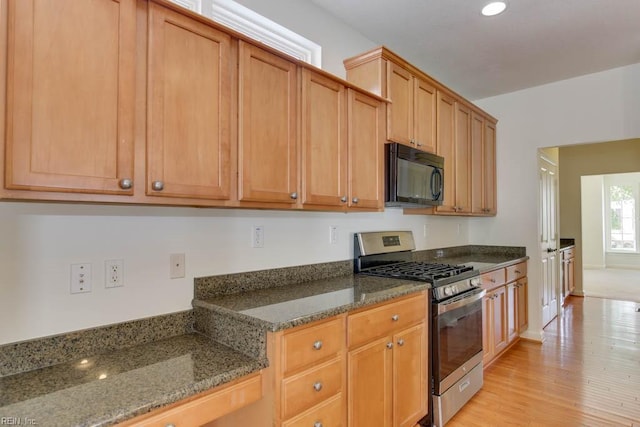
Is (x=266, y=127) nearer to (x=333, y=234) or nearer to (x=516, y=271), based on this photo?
(x=333, y=234)

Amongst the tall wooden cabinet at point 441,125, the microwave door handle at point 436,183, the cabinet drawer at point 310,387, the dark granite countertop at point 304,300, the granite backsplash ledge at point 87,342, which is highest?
the tall wooden cabinet at point 441,125

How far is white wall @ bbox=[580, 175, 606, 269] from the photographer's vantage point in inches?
364

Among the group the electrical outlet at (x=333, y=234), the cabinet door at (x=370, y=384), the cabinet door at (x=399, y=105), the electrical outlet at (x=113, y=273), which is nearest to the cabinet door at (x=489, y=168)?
the cabinet door at (x=399, y=105)

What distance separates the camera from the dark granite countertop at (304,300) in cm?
146

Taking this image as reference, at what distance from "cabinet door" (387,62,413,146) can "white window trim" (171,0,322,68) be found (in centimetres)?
53

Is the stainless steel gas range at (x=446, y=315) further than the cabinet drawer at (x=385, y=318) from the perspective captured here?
Yes

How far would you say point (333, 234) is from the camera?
254cm

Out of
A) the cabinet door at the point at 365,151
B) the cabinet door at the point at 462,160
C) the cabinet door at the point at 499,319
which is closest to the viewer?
the cabinet door at the point at 365,151

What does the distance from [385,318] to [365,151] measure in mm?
1038

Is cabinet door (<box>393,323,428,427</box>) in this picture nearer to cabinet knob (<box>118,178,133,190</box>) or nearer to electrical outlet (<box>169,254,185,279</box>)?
electrical outlet (<box>169,254,185,279</box>)

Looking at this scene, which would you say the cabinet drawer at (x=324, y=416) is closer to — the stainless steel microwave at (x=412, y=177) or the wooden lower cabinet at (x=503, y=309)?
the stainless steel microwave at (x=412, y=177)

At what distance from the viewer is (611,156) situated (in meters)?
5.97

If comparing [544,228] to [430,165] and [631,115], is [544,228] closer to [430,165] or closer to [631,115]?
[631,115]

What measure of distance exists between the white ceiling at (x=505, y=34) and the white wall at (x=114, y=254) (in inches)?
65.3
